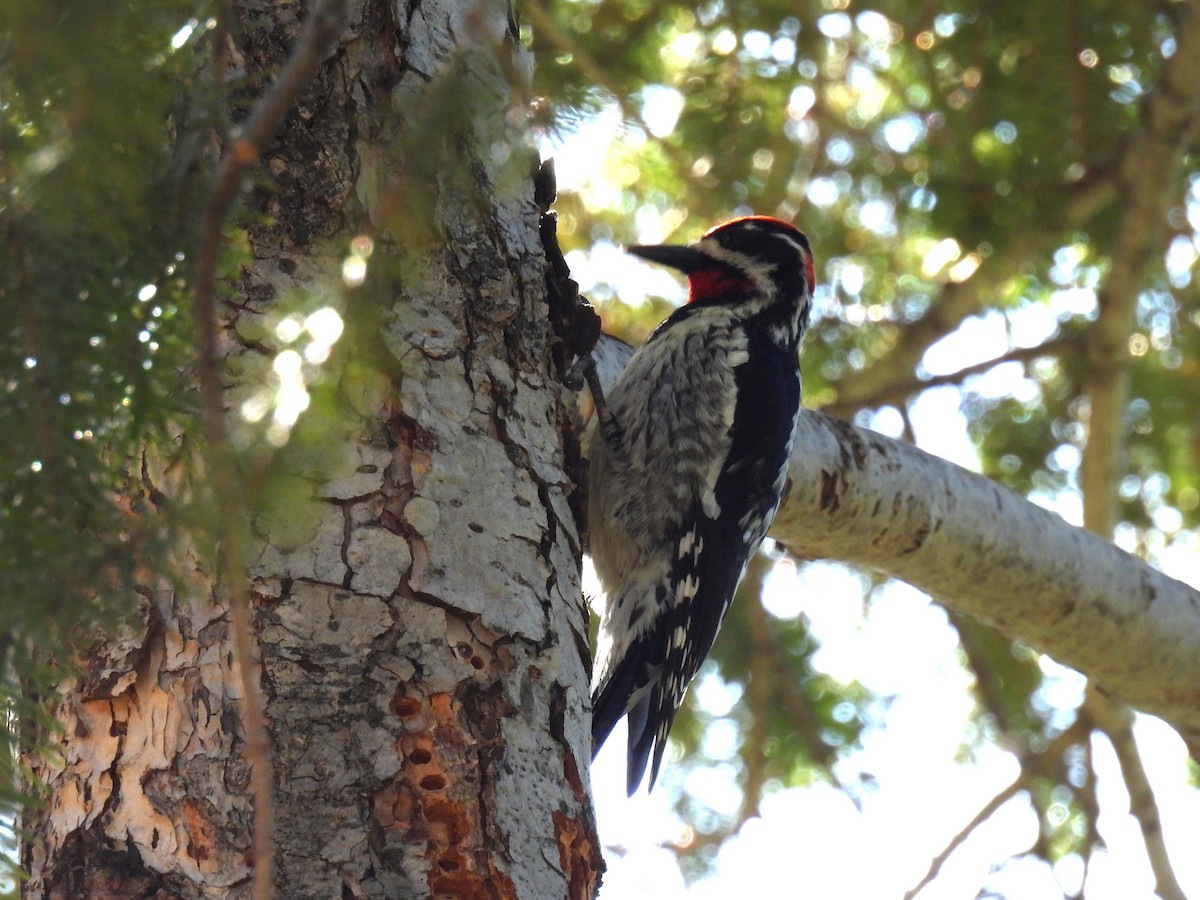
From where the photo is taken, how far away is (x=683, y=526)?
121 inches

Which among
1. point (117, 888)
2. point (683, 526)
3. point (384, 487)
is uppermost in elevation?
point (683, 526)

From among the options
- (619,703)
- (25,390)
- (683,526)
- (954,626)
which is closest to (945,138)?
(954,626)

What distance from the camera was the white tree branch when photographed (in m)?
2.83

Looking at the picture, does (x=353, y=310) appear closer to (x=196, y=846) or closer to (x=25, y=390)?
(x=25, y=390)

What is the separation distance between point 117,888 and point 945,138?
10.8ft

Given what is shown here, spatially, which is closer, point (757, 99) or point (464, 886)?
point (464, 886)

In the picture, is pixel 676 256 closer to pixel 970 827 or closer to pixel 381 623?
pixel 970 827

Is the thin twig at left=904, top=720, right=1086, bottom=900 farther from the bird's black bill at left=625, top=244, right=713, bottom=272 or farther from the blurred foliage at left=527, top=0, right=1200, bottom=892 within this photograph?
the bird's black bill at left=625, top=244, right=713, bottom=272

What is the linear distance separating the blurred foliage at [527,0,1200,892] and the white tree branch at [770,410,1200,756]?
2.41 ft

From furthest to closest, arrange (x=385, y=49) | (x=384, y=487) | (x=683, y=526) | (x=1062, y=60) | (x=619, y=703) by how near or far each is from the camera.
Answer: (x=1062, y=60) → (x=683, y=526) → (x=619, y=703) → (x=385, y=49) → (x=384, y=487)

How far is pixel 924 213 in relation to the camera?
4.10 metres

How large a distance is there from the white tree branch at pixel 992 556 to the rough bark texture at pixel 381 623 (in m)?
0.95

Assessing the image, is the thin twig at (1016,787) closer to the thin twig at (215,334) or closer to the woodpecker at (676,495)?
the woodpecker at (676,495)

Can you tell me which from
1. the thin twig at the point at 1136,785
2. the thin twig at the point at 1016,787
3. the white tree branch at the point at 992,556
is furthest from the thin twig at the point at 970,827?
the white tree branch at the point at 992,556
